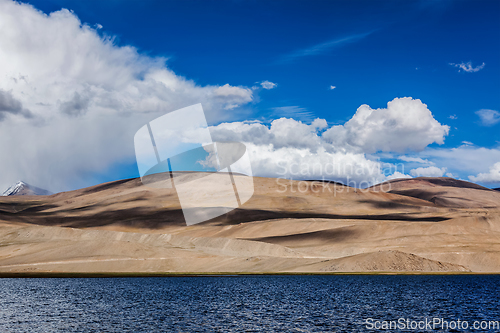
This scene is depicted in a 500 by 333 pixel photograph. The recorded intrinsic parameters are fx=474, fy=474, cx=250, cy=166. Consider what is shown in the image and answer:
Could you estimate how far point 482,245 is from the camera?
488 ft

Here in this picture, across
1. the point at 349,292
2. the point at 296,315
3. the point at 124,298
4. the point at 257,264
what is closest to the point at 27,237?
the point at 257,264

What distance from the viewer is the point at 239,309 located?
2221 inches

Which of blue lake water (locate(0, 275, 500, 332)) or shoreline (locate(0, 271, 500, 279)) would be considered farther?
shoreline (locate(0, 271, 500, 279))

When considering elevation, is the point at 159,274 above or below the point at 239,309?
below

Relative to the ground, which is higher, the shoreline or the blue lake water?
the blue lake water

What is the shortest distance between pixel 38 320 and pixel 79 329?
6995 mm

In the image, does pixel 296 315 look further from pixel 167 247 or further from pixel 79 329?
pixel 167 247

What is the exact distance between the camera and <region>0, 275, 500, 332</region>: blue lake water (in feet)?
147

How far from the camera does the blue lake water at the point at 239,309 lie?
44.7m

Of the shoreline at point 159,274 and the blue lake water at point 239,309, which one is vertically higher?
the blue lake water at point 239,309

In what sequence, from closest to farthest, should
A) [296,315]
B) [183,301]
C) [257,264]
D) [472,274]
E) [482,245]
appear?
[296,315] < [183,301] < [472,274] < [257,264] < [482,245]

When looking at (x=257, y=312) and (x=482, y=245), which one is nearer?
(x=257, y=312)

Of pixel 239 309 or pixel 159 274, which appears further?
pixel 159 274

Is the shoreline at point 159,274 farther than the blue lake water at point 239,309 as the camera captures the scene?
Yes
